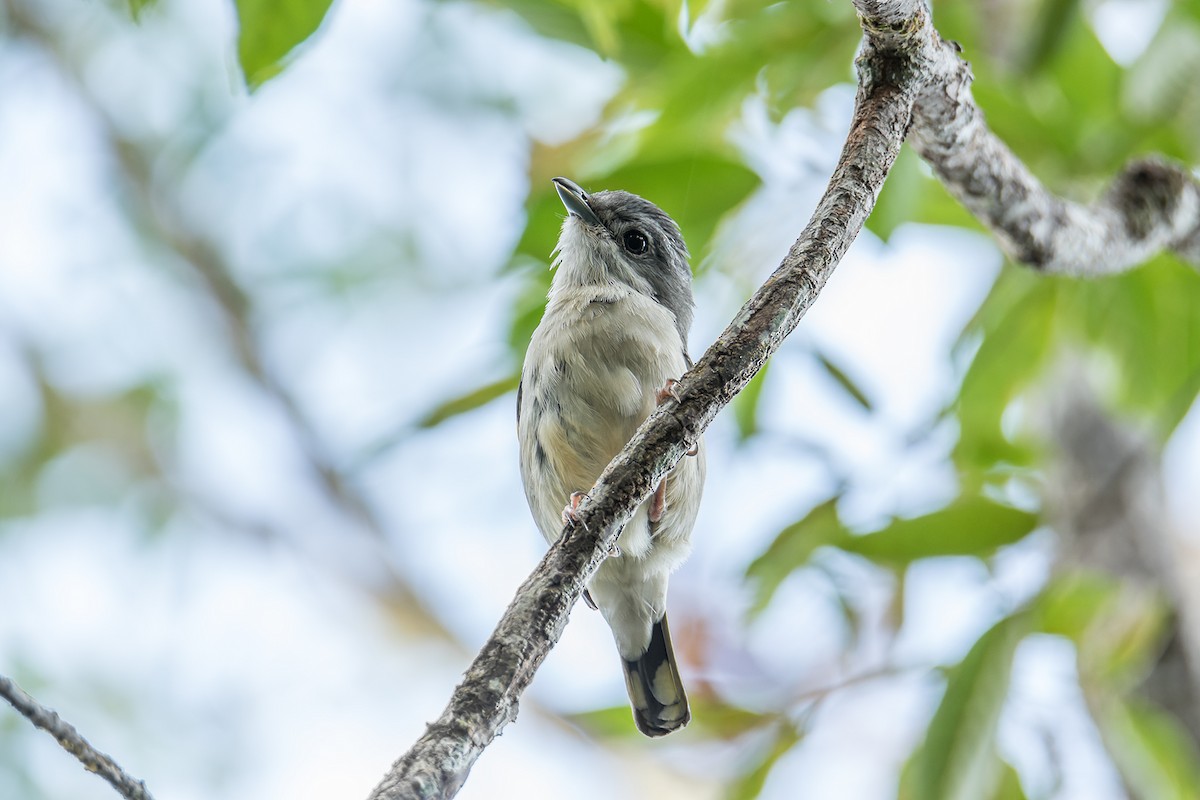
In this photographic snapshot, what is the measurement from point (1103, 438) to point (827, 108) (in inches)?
52.7

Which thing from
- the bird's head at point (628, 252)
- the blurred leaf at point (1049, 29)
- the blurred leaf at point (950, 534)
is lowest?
the blurred leaf at point (950, 534)

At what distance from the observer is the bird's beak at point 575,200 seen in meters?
2.67

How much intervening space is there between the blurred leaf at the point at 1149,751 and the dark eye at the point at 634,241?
1.82 m

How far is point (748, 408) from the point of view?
9.37 feet

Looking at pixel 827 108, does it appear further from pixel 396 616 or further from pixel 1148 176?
pixel 396 616

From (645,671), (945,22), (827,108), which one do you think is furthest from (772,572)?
(945,22)

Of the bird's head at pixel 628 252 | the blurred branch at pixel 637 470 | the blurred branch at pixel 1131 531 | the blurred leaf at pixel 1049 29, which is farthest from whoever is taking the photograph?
the bird's head at pixel 628 252

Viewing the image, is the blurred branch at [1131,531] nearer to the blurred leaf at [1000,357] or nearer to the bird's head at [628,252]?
the blurred leaf at [1000,357]

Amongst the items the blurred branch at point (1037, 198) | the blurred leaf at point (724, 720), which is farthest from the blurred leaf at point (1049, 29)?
the blurred leaf at point (724, 720)

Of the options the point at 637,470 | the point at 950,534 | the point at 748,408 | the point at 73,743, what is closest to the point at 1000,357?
the point at 950,534

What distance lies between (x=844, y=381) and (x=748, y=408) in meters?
0.26

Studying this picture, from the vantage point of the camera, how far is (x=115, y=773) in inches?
41.6

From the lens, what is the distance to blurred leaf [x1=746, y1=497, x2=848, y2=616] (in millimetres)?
2865

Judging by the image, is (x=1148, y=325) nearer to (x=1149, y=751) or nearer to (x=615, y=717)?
(x=1149, y=751)
